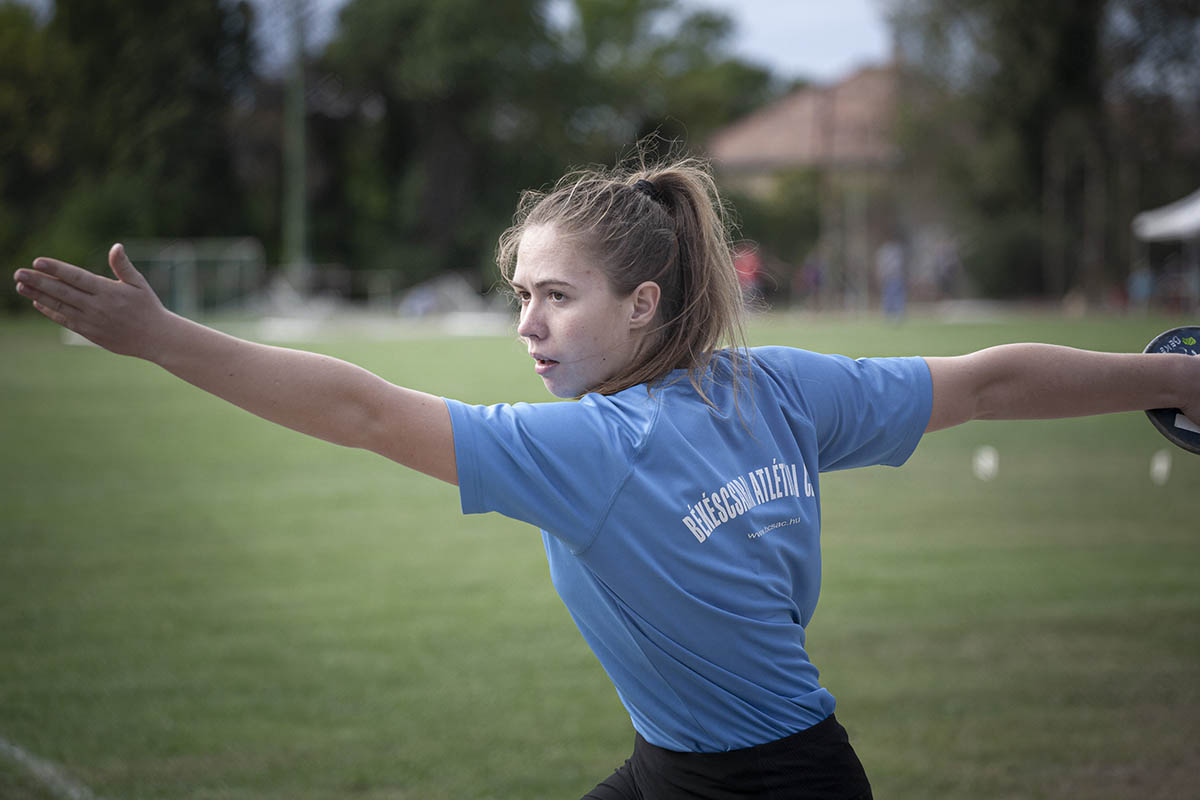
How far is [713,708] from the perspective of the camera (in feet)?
6.57

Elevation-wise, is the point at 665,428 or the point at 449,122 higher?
the point at 449,122

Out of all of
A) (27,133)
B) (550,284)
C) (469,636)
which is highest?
(27,133)

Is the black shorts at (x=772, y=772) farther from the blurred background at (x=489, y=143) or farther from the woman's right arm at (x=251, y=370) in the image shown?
the blurred background at (x=489, y=143)

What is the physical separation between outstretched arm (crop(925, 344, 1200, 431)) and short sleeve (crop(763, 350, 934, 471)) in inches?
2.5

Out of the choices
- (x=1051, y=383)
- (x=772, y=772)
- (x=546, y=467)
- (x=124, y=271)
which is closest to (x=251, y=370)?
(x=124, y=271)

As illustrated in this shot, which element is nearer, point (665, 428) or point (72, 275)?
point (72, 275)

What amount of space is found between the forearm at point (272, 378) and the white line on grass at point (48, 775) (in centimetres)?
257

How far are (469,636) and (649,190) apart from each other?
3.88 metres

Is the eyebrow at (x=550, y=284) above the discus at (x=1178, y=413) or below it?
above

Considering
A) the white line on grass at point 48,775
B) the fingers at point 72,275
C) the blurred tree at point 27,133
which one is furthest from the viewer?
the blurred tree at point 27,133

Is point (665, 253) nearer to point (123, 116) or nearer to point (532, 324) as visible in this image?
point (532, 324)

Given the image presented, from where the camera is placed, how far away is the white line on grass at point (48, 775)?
3.83 meters

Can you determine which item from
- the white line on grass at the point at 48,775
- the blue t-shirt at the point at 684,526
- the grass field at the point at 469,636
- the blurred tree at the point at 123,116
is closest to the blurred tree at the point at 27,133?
the blurred tree at the point at 123,116

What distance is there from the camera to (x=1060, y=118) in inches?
1823
